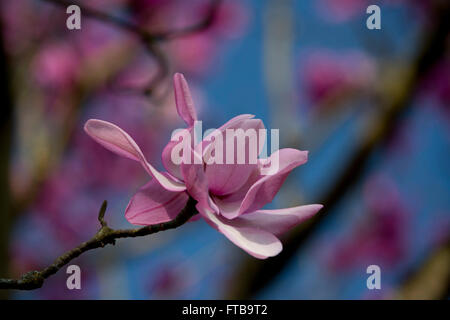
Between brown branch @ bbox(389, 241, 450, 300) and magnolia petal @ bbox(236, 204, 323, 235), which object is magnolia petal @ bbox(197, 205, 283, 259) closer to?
magnolia petal @ bbox(236, 204, 323, 235)

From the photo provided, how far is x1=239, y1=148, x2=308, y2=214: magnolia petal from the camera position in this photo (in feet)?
1.46

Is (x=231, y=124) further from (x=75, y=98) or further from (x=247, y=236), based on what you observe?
(x=75, y=98)

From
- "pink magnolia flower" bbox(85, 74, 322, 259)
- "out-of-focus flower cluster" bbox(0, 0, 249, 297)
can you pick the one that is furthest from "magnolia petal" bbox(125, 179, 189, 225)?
"out-of-focus flower cluster" bbox(0, 0, 249, 297)

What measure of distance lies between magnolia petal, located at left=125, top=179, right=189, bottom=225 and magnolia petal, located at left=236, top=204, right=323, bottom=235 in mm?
64

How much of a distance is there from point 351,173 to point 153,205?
3.19 feet

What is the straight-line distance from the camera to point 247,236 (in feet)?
1.43

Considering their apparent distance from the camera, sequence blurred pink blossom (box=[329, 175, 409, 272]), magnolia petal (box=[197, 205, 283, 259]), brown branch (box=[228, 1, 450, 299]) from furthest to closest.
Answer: blurred pink blossom (box=[329, 175, 409, 272]) → brown branch (box=[228, 1, 450, 299]) → magnolia petal (box=[197, 205, 283, 259])

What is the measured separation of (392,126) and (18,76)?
3.24 feet

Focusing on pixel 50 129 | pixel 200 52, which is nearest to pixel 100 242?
pixel 50 129

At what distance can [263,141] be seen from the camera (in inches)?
18.8

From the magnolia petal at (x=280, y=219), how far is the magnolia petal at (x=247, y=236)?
12 mm

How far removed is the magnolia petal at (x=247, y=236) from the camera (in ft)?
1.34

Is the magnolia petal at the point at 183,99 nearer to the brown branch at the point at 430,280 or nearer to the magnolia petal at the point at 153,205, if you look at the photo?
the magnolia petal at the point at 153,205

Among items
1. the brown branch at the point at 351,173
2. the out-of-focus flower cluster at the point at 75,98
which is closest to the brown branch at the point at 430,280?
the brown branch at the point at 351,173
